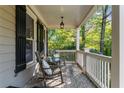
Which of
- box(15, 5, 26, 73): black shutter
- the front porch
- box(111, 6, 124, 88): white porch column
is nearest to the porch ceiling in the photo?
box(15, 5, 26, 73): black shutter

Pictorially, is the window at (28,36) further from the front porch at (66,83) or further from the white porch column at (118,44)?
the white porch column at (118,44)

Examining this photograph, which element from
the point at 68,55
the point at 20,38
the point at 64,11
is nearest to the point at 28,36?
the point at 20,38

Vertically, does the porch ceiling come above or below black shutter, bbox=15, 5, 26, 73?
above

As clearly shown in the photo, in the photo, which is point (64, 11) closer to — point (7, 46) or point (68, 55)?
point (7, 46)

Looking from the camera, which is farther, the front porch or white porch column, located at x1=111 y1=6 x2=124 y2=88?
the front porch

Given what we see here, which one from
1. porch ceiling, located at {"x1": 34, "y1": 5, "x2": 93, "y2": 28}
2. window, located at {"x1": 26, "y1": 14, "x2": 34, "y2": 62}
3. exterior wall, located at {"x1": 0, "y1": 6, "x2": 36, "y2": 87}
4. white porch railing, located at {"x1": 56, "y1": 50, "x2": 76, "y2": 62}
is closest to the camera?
exterior wall, located at {"x1": 0, "y1": 6, "x2": 36, "y2": 87}

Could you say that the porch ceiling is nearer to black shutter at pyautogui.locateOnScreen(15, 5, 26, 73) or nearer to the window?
the window

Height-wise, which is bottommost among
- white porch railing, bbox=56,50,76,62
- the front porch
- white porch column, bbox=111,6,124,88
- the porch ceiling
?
the front porch

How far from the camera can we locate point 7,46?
355cm

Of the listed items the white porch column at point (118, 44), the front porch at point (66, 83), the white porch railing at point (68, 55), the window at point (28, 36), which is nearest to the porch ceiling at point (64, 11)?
the window at point (28, 36)

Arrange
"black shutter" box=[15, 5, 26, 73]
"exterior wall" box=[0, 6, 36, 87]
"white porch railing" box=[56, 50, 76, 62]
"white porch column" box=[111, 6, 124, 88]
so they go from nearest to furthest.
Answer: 1. "white porch column" box=[111, 6, 124, 88]
2. "exterior wall" box=[0, 6, 36, 87]
3. "black shutter" box=[15, 5, 26, 73]
4. "white porch railing" box=[56, 50, 76, 62]

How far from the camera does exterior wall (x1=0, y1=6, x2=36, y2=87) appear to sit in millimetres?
3229
